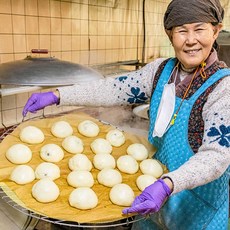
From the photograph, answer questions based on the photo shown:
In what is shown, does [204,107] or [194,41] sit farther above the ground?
[194,41]

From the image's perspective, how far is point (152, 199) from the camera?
0.83m

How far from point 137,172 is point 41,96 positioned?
590 millimetres

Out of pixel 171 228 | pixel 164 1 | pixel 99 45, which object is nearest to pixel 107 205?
pixel 171 228

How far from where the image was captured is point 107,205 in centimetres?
107

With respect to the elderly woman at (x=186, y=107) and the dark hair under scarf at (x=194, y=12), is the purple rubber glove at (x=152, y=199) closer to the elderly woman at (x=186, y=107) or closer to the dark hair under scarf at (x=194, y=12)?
the elderly woman at (x=186, y=107)

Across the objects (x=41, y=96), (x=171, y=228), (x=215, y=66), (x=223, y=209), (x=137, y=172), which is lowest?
(x=171, y=228)

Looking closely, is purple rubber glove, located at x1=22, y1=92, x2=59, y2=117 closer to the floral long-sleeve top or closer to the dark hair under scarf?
the floral long-sleeve top

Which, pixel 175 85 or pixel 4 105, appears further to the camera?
pixel 4 105

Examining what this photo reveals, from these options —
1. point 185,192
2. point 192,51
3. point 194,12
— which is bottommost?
point 185,192

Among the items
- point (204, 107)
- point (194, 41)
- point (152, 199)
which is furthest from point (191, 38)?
point (152, 199)

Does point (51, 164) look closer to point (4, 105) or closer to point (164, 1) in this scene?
point (4, 105)

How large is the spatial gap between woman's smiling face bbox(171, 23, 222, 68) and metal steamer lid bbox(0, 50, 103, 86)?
0.63m

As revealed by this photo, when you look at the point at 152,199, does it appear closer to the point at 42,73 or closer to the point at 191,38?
the point at 191,38

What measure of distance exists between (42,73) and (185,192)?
3.04 feet
